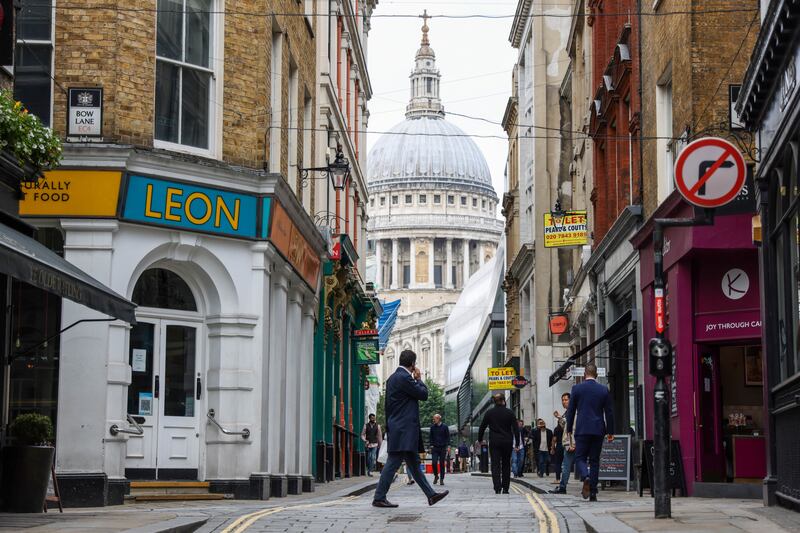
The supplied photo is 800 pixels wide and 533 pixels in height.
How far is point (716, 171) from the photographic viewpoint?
13.0m

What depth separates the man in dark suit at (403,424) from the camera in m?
16.1

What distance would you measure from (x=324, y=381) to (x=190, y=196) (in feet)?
45.2

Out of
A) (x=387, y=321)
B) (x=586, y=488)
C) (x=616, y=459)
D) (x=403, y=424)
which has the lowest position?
(x=586, y=488)

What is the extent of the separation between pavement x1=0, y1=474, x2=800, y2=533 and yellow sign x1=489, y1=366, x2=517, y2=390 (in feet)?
118

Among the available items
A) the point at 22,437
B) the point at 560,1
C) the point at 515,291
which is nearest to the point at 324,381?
the point at 22,437

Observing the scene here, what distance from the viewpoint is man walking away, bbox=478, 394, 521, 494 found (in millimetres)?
23609

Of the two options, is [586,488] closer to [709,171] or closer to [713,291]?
[713,291]

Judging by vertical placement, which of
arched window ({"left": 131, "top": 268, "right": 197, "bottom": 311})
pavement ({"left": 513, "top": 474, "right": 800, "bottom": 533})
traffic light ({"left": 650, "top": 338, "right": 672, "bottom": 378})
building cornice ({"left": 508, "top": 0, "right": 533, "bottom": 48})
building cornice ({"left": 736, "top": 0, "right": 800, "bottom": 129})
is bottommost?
pavement ({"left": 513, "top": 474, "right": 800, "bottom": 533})

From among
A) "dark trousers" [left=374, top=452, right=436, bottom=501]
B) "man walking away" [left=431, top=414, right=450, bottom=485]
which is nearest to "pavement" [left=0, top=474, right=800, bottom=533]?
"dark trousers" [left=374, top=452, right=436, bottom=501]

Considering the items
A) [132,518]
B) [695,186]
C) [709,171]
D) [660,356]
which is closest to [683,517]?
[660,356]

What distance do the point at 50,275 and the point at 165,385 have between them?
7726mm

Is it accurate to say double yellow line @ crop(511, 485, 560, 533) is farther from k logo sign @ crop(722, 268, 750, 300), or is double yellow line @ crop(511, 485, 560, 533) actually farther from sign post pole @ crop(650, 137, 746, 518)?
k logo sign @ crop(722, 268, 750, 300)

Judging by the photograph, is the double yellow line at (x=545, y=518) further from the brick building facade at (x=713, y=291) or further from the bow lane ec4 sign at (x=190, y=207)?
the bow lane ec4 sign at (x=190, y=207)

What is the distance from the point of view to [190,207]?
65.8 ft
